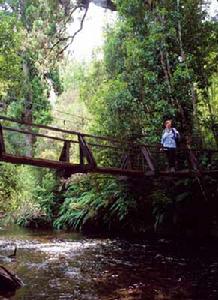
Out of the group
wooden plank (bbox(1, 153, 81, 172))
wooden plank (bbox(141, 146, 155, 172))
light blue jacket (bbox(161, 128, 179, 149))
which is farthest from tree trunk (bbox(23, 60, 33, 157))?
wooden plank (bbox(1, 153, 81, 172))

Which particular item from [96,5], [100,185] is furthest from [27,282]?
[96,5]

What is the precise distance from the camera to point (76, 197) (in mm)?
24078

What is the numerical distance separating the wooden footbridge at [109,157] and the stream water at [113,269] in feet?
7.94

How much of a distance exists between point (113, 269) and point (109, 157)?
6765 mm

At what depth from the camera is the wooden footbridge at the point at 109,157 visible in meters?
9.12

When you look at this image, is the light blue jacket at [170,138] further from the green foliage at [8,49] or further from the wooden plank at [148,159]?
the green foliage at [8,49]

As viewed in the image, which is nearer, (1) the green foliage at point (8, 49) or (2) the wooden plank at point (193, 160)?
(2) the wooden plank at point (193, 160)

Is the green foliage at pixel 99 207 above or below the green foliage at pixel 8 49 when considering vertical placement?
below

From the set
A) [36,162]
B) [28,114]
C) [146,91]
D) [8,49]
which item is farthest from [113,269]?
[28,114]

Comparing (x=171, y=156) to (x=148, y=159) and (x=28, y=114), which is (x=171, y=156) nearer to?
(x=148, y=159)

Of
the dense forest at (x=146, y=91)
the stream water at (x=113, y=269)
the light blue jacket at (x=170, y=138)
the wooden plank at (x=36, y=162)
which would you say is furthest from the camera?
the dense forest at (x=146, y=91)

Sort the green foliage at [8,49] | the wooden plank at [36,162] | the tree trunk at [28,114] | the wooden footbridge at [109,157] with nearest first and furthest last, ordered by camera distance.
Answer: the wooden plank at [36,162] < the wooden footbridge at [109,157] < the green foliage at [8,49] < the tree trunk at [28,114]

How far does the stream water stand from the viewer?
347 inches

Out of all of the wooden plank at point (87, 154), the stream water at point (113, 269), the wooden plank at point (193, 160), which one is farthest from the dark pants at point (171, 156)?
the wooden plank at point (87, 154)
